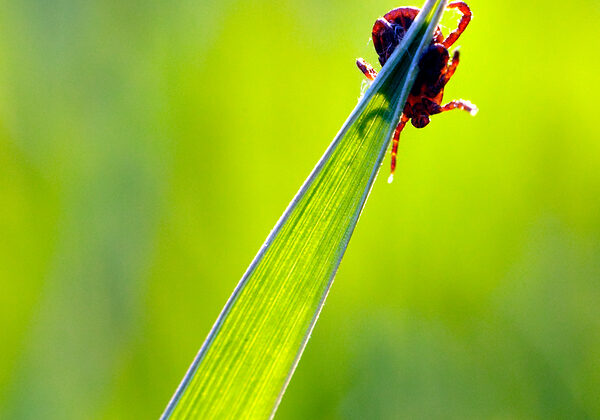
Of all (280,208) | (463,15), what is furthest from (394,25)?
(280,208)

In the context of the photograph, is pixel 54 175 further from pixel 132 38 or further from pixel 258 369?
pixel 258 369

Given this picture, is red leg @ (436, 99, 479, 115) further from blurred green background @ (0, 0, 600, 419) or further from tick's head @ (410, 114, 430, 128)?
blurred green background @ (0, 0, 600, 419)

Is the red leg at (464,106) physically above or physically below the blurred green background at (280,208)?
above

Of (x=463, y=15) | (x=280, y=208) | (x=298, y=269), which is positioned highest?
(x=463, y=15)

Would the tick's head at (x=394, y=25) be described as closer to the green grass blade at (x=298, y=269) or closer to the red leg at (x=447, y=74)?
the red leg at (x=447, y=74)

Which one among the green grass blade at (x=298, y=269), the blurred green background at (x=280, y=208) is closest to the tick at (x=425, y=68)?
the green grass blade at (x=298, y=269)

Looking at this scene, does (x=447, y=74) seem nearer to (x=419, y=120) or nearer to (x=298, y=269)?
(x=419, y=120)
